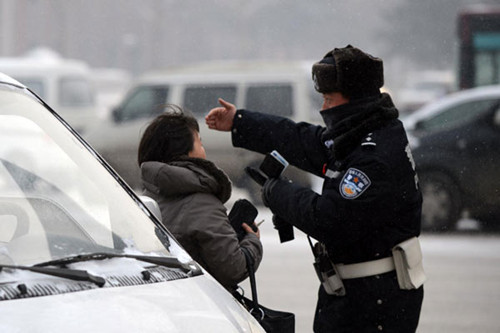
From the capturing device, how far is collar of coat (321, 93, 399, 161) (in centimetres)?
337

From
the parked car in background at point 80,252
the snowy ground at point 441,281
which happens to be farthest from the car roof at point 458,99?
the parked car in background at point 80,252

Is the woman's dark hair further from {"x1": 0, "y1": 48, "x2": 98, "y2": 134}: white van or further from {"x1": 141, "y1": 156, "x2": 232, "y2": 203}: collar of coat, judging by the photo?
{"x1": 0, "y1": 48, "x2": 98, "y2": 134}: white van

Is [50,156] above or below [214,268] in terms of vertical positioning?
above

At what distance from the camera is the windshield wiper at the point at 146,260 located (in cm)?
255

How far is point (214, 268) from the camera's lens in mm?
3436

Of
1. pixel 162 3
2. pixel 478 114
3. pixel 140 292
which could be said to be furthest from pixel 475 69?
pixel 162 3

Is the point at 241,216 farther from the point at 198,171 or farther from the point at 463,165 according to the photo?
the point at 463,165

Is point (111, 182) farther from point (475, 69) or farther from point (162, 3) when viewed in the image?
point (162, 3)

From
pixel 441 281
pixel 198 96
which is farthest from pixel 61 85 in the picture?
pixel 441 281

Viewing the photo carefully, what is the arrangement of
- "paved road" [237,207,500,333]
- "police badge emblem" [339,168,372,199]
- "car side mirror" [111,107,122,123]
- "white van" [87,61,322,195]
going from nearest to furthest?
"police badge emblem" [339,168,372,199] → "paved road" [237,207,500,333] → "white van" [87,61,322,195] → "car side mirror" [111,107,122,123]

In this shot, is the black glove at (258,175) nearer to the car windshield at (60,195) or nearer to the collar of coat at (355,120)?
the collar of coat at (355,120)

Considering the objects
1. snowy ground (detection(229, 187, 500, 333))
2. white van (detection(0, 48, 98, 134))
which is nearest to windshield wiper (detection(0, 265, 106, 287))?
snowy ground (detection(229, 187, 500, 333))

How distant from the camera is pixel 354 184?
10.7ft

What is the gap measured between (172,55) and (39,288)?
40274 mm
